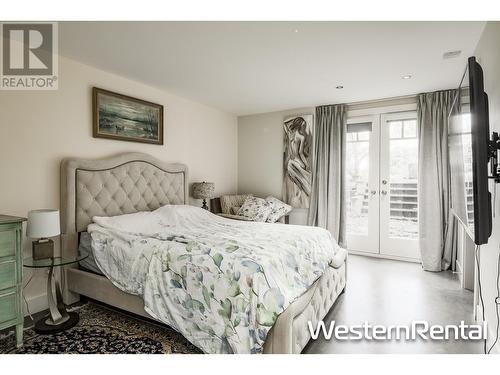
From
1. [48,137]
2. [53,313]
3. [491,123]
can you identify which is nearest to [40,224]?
[53,313]

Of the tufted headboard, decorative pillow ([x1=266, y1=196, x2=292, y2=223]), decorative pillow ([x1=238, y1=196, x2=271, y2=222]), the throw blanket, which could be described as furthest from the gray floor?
the tufted headboard

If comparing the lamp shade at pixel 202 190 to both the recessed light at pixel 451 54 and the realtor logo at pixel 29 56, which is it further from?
the recessed light at pixel 451 54

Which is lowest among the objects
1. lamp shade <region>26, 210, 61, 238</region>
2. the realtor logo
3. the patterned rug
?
the patterned rug

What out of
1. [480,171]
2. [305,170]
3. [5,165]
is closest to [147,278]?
[5,165]

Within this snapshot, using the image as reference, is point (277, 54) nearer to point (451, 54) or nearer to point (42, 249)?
point (451, 54)

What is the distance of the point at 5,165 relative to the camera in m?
2.30

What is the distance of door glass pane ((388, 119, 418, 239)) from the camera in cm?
398

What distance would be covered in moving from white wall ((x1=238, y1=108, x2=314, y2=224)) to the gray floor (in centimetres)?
167

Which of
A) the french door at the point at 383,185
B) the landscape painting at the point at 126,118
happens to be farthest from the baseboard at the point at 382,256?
the landscape painting at the point at 126,118

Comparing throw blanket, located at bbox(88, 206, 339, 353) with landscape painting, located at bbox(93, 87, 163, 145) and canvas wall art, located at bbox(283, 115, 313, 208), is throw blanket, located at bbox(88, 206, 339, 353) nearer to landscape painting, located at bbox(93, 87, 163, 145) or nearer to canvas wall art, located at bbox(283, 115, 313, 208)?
landscape painting, located at bbox(93, 87, 163, 145)

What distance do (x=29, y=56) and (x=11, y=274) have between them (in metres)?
1.83

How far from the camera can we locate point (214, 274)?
180 centimetres

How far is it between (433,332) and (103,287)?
2.69 meters
